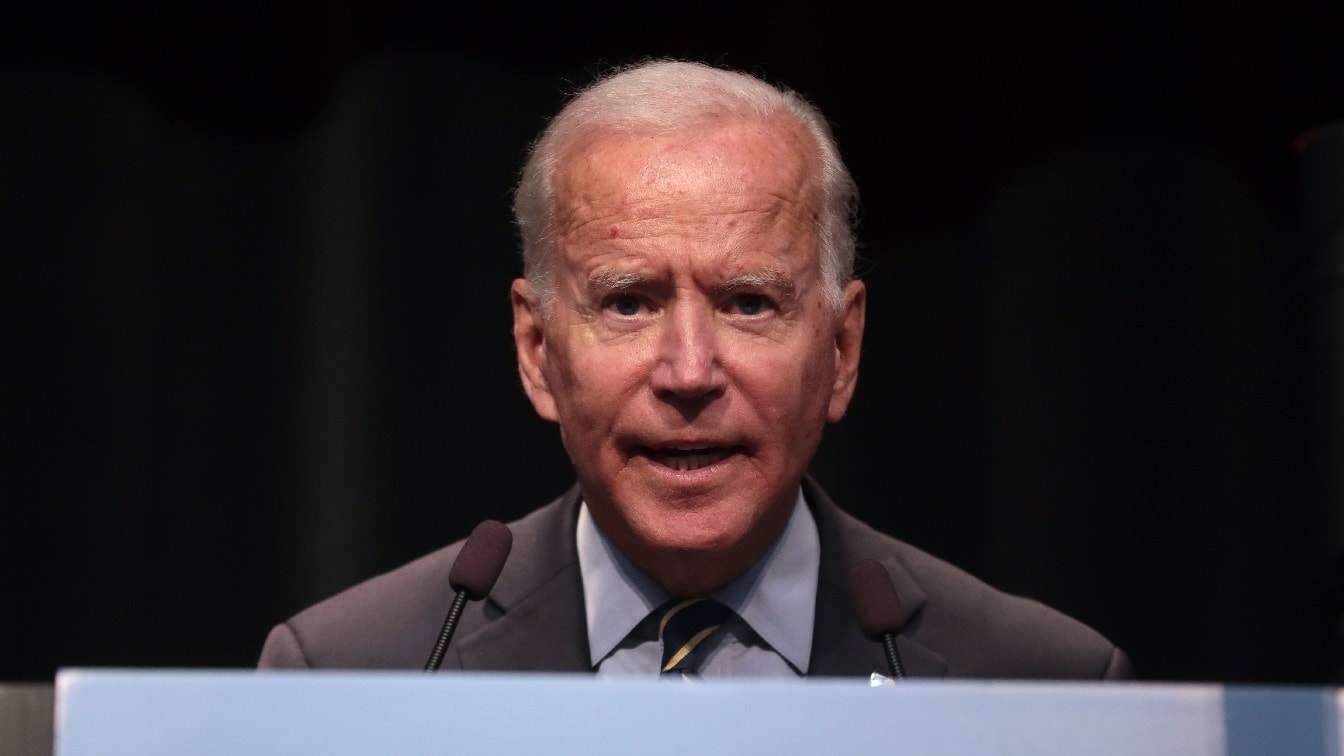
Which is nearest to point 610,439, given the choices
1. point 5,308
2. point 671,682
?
point 671,682

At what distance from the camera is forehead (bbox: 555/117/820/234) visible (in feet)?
5.36

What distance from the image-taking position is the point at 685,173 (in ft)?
5.38

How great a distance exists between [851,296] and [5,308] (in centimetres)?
141

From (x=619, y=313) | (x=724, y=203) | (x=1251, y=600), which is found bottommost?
(x=1251, y=600)

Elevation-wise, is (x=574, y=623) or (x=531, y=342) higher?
(x=531, y=342)

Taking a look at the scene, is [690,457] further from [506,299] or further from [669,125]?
[506,299]

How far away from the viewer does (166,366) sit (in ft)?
7.65

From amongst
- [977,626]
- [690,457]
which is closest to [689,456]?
[690,457]

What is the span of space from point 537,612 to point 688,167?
56 cm

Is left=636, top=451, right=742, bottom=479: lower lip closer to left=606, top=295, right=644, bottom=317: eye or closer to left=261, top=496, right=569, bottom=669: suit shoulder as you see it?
left=606, top=295, right=644, bottom=317: eye

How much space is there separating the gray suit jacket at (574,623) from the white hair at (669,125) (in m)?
0.31

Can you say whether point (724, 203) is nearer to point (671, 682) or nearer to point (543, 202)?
point (543, 202)

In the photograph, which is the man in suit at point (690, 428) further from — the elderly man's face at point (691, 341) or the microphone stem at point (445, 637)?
the microphone stem at point (445, 637)

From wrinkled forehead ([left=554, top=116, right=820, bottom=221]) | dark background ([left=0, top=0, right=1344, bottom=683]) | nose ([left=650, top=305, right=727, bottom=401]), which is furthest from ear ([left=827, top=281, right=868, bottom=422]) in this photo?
dark background ([left=0, top=0, right=1344, bottom=683])
